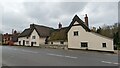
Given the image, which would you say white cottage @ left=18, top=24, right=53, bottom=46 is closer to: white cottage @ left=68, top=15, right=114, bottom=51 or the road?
white cottage @ left=68, top=15, right=114, bottom=51

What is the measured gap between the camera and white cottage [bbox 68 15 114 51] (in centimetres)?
3120

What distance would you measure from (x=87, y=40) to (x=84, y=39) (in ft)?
2.57

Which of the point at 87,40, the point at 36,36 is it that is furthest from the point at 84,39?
the point at 36,36

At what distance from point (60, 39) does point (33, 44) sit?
13188 mm

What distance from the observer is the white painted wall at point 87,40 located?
30833 millimetres

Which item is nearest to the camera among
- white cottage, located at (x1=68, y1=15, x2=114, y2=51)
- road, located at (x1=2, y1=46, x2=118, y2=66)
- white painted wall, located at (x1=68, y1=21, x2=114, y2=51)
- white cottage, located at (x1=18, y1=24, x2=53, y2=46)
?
road, located at (x1=2, y1=46, x2=118, y2=66)

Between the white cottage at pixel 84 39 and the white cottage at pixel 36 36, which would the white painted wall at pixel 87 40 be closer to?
the white cottage at pixel 84 39

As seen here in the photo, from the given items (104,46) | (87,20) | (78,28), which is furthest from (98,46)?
(87,20)

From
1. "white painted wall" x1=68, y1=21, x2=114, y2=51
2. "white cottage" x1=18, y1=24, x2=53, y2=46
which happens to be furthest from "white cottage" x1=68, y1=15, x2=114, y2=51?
"white cottage" x1=18, y1=24, x2=53, y2=46

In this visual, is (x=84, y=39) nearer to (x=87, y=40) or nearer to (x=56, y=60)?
(x=87, y=40)

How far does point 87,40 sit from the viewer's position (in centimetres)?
3372

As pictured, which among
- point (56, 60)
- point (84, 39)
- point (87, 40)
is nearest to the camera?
point (56, 60)

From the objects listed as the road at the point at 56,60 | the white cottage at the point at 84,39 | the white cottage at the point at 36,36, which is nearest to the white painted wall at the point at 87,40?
the white cottage at the point at 84,39

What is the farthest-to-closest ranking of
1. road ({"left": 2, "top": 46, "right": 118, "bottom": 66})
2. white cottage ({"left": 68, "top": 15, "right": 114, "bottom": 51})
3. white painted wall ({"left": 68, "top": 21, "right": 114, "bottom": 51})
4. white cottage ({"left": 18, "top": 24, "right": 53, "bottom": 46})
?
white cottage ({"left": 18, "top": 24, "right": 53, "bottom": 46}) → white cottage ({"left": 68, "top": 15, "right": 114, "bottom": 51}) → white painted wall ({"left": 68, "top": 21, "right": 114, "bottom": 51}) → road ({"left": 2, "top": 46, "right": 118, "bottom": 66})
